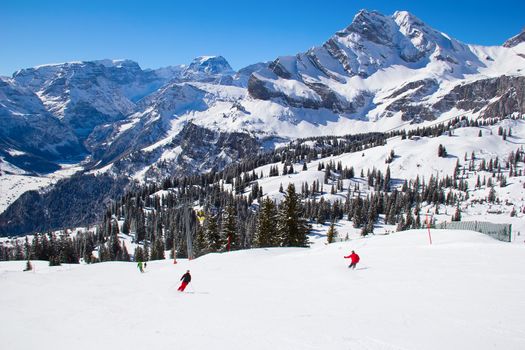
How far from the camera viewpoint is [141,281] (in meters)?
31.2

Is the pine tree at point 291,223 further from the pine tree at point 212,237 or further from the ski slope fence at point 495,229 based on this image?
the ski slope fence at point 495,229

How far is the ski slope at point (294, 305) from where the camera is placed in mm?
16188

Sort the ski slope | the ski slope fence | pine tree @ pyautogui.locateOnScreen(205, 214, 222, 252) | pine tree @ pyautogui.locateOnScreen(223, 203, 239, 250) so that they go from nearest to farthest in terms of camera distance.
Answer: the ski slope
the ski slope fence
pine tree @ pyautogui.locateOnScreen(223, 203, 239, 250)
pine tree @ pyautogui.locateOnScreen(205, 214, 222, 252)

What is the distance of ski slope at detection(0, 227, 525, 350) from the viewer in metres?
16.2

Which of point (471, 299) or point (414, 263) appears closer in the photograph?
point (471, 299)

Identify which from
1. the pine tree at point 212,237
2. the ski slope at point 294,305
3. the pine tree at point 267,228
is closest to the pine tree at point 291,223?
the pine tree at point 267,228

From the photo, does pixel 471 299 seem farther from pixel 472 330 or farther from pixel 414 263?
pixel 414 263

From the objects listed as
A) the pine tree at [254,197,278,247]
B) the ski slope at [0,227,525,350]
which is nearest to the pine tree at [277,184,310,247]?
the pine tree at [254,197,278,247]

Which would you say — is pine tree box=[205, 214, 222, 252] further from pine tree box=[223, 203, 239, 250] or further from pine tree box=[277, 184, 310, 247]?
pine tree box=[277, 184, 310, 247]

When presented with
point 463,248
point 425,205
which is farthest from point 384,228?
point 463,248

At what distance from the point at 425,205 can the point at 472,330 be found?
190m

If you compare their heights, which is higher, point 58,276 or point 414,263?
point 414,263

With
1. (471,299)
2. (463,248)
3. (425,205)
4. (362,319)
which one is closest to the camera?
(362,319)

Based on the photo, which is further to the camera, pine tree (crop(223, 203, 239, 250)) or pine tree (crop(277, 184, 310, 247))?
pine tree (crop(223, 203, 239, 250))
